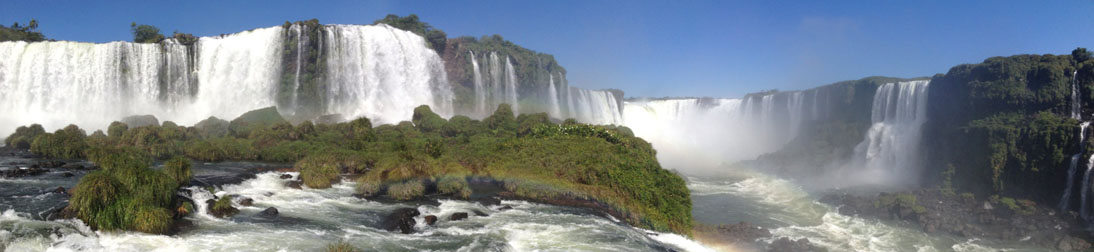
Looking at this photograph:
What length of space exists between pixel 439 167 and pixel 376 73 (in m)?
32.7

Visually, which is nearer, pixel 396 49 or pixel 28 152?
pixel 28 152

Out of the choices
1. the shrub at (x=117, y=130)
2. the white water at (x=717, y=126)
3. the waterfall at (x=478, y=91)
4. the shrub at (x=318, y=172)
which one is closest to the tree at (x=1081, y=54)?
the white water at (x=717, y=126)

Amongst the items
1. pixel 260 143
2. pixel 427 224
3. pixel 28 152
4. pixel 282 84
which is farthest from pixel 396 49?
pixel 427 224

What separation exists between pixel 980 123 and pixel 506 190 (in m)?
31.4

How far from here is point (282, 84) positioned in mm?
46844

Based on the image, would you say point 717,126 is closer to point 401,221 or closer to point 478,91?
point 478,91

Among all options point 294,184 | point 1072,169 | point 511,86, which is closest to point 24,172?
point 294,184

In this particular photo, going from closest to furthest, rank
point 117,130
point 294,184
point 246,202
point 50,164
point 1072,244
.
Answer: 1. point 246,202
2. point 294,184
3. point 50,164
4. point 1072,244
5. point 117,130

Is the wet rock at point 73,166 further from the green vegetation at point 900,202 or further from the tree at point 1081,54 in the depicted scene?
the tree at point 1081,54

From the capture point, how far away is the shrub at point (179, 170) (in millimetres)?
14461

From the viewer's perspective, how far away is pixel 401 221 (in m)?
13.7

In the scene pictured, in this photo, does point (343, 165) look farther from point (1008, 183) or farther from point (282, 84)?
point (1008, 183)

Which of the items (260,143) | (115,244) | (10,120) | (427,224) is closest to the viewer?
(115,244)

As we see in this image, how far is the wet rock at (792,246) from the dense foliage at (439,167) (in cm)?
391
